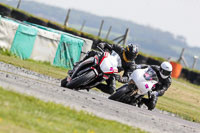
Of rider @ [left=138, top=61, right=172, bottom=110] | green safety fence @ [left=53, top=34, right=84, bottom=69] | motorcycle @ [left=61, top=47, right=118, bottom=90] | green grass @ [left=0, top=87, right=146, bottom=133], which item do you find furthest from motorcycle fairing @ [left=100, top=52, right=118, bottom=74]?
green safety fence @ [left=53, top=34, right=84, bottom=69]

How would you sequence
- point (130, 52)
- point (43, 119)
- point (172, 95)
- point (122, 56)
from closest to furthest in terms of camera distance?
point (43, 119), point (130, 52), point (122, 56), point (172, 95)

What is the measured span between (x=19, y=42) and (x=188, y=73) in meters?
18.2

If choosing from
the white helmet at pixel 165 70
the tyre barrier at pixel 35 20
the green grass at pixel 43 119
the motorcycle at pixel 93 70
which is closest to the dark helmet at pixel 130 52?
the motorcycle at pixel 93 70

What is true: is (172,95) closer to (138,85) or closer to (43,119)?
(138,85)

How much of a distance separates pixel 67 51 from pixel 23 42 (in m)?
2.25

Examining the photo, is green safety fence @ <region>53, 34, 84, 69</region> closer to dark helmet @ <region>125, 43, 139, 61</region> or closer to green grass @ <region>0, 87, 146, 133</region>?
dark helmet @ <region>125, 43, 139, 61</region>

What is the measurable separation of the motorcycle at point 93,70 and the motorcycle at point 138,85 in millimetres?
699

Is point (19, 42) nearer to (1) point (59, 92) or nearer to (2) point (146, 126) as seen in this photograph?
(1) point (59, 92)

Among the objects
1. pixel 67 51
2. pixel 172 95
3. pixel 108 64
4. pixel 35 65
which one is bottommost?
pixel 172 95

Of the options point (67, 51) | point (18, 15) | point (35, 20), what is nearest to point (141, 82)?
point (67, 51)

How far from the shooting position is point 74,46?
20.7 metres

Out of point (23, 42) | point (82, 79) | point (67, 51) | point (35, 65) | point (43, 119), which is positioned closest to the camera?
point (43, 119)

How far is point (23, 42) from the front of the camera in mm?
18828

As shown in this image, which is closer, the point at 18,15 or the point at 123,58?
the point at 123,58
